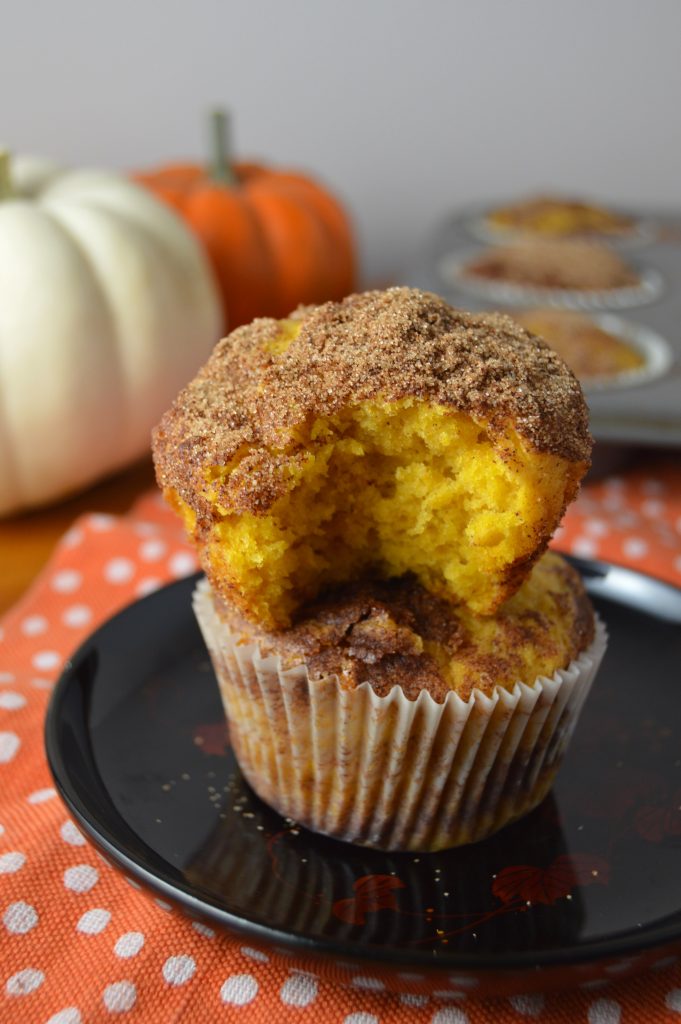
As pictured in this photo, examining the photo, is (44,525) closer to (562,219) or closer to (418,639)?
(418,639)

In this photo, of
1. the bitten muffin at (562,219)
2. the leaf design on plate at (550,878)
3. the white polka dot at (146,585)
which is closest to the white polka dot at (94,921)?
the leaf design on plate at (550,878)

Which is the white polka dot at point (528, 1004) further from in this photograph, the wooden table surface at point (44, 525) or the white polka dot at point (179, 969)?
the wooden table surface at point (44, 525)

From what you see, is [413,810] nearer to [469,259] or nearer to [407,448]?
[407,448]

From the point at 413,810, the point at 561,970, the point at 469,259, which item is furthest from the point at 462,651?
the point at 469,259

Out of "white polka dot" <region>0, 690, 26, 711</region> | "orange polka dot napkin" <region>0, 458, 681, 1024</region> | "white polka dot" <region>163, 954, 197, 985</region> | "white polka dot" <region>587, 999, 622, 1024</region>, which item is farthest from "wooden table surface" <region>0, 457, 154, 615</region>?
"white polka dot" <region>587, 999, 622, 1024</region>

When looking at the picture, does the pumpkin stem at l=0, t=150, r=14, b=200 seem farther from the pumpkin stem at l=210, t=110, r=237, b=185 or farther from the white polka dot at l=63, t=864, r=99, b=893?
the white polka dot at l=63, t=864, r=99, b=893
